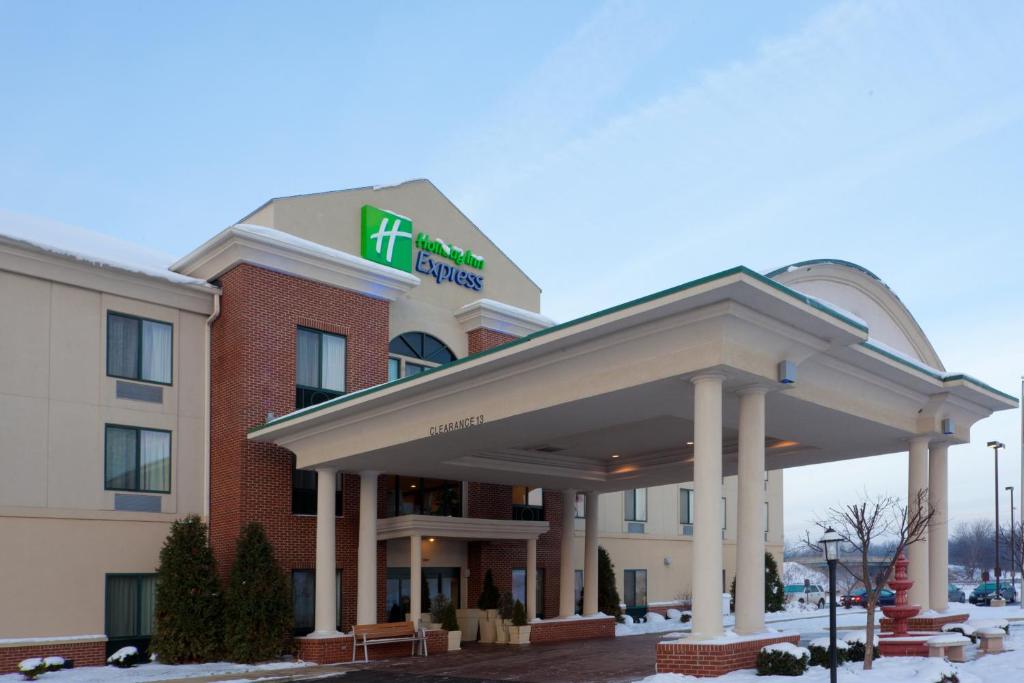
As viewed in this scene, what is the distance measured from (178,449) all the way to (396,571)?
22.8 feet

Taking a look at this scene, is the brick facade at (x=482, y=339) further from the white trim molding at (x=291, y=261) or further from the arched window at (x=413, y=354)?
the white trim molding at (x=291, y=261)

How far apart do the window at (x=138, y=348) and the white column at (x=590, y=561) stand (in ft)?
44.0

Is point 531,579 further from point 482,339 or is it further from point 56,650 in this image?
point 56,650

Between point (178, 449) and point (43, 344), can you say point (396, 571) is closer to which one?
point (178, 449)

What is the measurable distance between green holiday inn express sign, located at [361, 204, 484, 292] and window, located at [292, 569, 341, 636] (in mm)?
8900

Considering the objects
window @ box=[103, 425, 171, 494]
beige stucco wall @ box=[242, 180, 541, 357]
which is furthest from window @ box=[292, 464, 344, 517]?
beige stucco wall @ box=[242, 180, 541, 357]

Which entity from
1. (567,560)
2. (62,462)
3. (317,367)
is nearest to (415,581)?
(317,367)

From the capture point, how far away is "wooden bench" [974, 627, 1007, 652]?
20312 mm

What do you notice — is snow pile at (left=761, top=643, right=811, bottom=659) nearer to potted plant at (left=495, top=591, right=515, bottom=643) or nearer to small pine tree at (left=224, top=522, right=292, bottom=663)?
small pine tree at (left=224, top=522, right=292, bottom=663)

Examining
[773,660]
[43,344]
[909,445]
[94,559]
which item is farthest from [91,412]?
[909,445]

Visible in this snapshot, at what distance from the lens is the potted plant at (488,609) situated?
2834cm

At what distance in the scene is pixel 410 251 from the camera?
29.5m

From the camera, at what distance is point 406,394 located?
66.7 feet

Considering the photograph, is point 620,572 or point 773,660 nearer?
point 773,660
